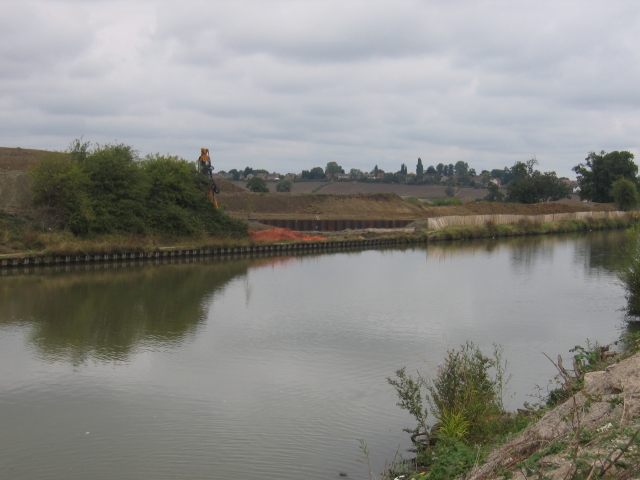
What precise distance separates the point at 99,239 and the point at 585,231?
51.6 m

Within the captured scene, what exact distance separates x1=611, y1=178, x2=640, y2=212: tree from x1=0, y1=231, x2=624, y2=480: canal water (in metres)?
56.3

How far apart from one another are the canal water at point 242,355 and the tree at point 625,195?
56.3m

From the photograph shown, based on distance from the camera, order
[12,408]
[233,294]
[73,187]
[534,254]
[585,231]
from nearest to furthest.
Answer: [12,408]
[233,294]
[73,187]
[534,254]
[585,231]

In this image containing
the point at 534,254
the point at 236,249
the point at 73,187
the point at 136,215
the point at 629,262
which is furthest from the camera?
the point at 534,254

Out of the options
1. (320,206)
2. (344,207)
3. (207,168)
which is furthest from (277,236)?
(344,207)

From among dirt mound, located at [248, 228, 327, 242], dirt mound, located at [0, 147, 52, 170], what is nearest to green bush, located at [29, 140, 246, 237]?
dirt mound, located at [248, 228, 327, 242]

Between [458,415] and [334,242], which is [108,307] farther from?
[334,242]

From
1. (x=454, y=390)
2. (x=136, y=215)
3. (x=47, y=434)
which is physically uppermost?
(x=136, y=215)

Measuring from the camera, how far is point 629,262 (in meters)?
20.0

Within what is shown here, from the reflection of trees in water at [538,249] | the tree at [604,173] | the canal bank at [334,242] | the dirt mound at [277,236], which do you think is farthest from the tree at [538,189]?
the dirt mound at [277,236]

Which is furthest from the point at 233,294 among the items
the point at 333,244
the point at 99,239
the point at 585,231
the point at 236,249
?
the point at 585,231

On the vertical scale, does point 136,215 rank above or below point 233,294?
above

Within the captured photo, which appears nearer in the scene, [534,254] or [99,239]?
[99,239]

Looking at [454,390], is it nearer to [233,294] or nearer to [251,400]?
[251,400]
